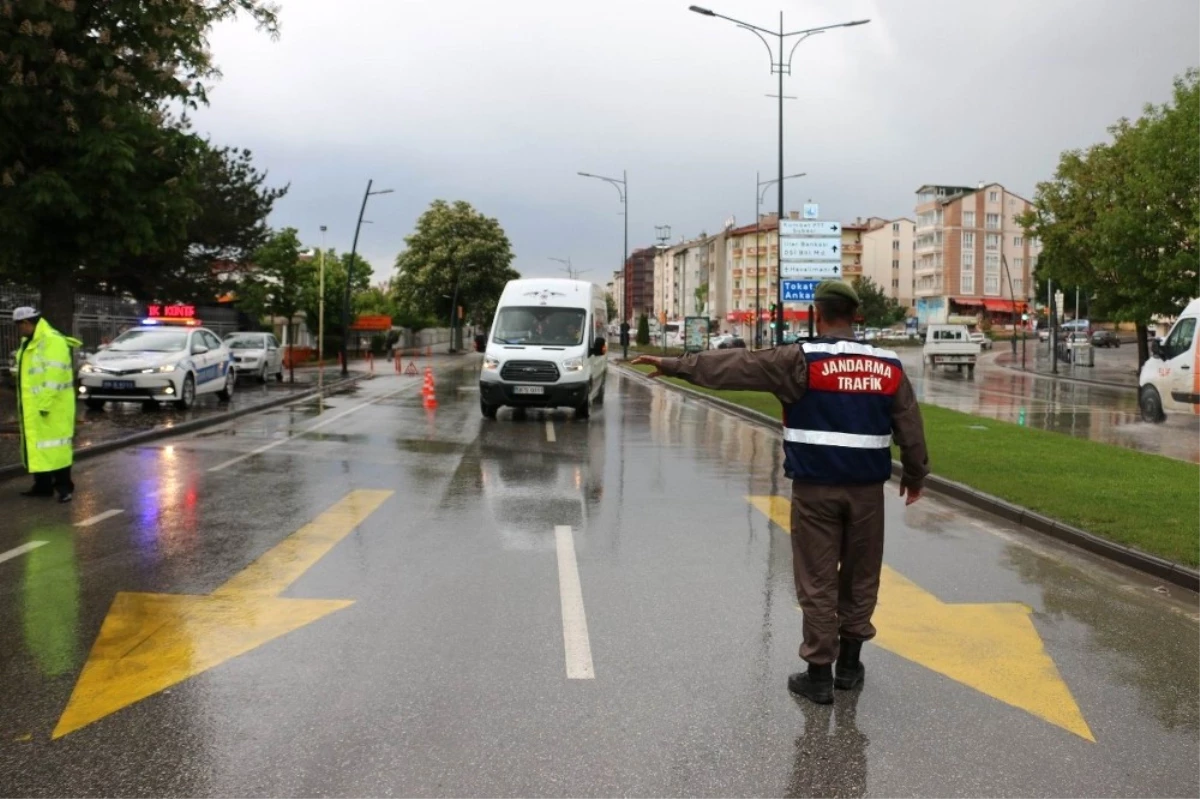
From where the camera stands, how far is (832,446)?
461 cm

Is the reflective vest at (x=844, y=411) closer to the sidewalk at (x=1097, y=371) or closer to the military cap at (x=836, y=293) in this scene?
the military cap at (x=836, y=293)

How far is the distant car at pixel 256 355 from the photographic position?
1195 inches

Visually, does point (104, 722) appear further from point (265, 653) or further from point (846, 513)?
point (846, 513)

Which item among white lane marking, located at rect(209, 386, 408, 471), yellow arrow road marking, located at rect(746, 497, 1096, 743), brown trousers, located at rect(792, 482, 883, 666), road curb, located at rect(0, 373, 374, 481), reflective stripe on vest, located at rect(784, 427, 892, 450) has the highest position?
reflective stripe on vest, located at rect(784, 427, 892, 450)

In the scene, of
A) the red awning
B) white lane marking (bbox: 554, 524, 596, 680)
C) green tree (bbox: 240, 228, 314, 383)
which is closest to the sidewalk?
green tree (bbox: 240, 228, 314, 383)

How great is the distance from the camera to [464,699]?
4.48 metres

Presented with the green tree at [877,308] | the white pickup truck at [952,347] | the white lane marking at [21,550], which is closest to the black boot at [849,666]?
the white lane marking at [21,550]

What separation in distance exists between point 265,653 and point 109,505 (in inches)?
213

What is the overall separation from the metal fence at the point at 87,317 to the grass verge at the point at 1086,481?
18550 millimetres

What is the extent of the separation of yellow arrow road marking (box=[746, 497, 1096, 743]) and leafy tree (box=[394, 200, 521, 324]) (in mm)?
80159

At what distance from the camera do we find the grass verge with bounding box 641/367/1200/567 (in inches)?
328

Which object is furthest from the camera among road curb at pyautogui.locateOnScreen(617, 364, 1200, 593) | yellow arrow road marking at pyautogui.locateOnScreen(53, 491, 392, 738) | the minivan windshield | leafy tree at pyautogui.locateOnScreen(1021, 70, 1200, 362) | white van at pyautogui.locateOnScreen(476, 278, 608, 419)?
leafy tree at pyautogui.locateOnScreen(1021, 70, 1200, 362)

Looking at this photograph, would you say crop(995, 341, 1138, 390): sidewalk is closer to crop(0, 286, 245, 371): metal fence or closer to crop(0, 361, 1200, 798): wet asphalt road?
crop(0, 361, 1200, 798): wet asphalt road

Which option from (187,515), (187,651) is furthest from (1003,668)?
(187,515)
